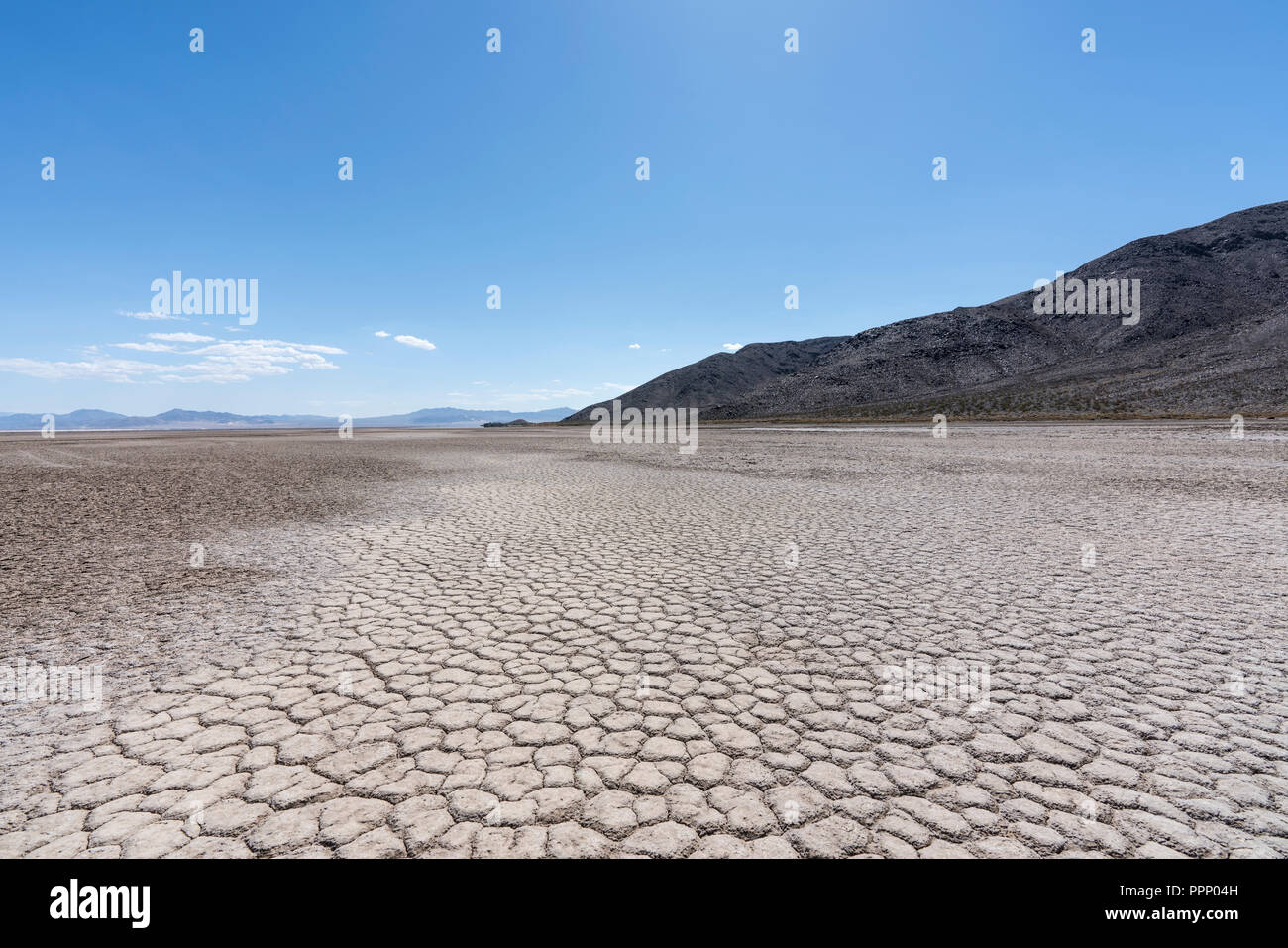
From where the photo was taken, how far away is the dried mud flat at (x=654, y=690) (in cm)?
256

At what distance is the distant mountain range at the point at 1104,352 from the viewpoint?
52031 millimetres

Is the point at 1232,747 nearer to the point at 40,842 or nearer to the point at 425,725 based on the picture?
the point at 425,725

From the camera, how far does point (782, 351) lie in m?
147

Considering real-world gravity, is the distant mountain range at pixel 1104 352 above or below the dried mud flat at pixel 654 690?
above

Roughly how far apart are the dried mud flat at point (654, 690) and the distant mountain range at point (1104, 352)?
5236cm

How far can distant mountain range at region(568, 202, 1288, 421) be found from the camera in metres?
52.0

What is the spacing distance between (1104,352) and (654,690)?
341 feet

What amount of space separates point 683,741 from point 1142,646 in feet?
13.6

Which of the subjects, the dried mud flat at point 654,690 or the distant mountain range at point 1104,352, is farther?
the distant mountain range at point 1104,352

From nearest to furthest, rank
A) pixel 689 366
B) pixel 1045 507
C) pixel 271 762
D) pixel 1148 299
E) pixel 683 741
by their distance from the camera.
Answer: pixel 271 762, pixel 683 741, pixel 1045 507, pixel 1148 299, pixel 689 366

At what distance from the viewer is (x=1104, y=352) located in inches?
3118

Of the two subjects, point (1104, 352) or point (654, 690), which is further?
point (1104, 352)

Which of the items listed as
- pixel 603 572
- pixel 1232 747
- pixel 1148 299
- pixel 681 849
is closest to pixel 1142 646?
pixel 1232 747

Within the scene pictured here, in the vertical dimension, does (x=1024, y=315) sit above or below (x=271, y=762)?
above
